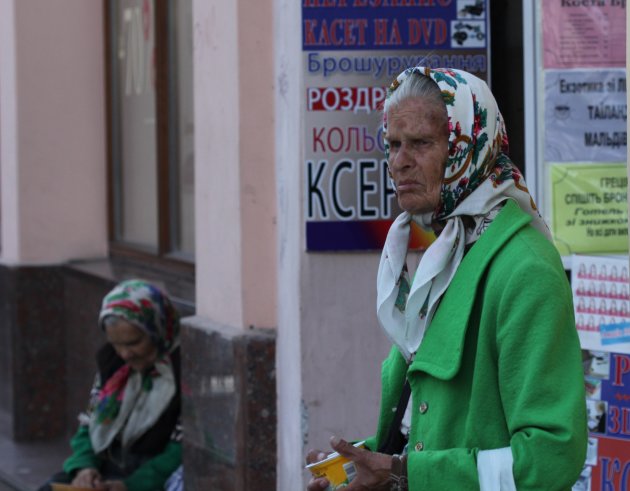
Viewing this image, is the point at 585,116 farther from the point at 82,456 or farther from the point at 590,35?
the point at 82,456

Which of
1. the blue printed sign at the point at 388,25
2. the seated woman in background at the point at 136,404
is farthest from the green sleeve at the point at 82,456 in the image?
the blue printed sign at the point at 388,25

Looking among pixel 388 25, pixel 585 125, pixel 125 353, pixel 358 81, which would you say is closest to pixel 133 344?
pixel 125 353

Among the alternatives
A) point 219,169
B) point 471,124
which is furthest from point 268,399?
point 471,124

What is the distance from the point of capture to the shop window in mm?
7461

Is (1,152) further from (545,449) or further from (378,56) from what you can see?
(545,449)

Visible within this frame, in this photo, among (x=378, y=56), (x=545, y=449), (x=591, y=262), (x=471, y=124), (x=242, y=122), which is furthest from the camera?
(x=242, y=122)

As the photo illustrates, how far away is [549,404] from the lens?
92.0 inches

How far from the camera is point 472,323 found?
2.51 m

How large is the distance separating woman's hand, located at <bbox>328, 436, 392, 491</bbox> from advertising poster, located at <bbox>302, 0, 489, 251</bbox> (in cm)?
227

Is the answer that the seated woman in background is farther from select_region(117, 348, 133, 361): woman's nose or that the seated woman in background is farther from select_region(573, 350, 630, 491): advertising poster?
select_region(573, 350, 630, 491): advertising poster

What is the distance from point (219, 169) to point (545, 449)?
3.13m

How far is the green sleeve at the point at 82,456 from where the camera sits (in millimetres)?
5785

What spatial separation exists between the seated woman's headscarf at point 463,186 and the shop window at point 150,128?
15.3ft

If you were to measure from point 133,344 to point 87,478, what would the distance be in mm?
587
